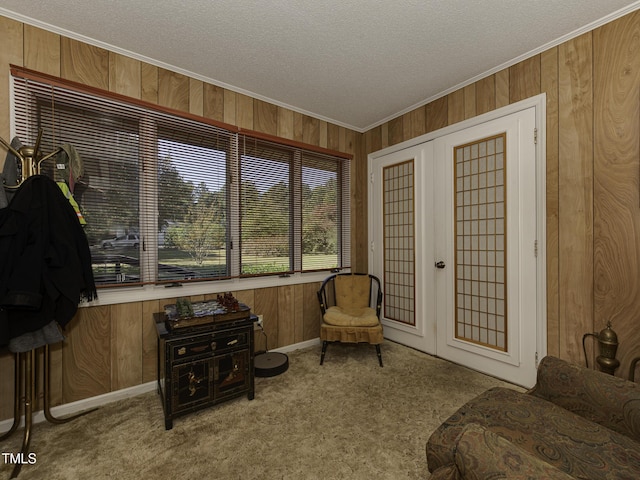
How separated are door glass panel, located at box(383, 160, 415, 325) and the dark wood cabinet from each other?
6.25 ft

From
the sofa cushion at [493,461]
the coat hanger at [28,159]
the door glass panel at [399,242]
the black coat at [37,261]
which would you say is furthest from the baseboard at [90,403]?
the door glass panel at [399,242]

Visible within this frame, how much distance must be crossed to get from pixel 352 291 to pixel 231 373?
5.37 feet

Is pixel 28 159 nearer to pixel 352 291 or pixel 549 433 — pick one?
pixel 352 291

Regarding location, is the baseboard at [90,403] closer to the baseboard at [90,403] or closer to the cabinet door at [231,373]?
the baseboard at [90,403]

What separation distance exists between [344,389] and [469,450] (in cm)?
Result: 166

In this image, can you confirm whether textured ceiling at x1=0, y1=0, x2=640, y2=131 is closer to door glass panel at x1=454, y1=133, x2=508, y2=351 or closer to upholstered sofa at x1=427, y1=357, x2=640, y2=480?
door glass panel at x1=454, y1=133, x2=508, y2=351

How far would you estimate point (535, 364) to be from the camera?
236cm

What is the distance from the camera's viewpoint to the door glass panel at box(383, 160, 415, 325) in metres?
3.33

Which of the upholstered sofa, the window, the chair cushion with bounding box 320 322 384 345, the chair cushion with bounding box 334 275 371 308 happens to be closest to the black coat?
the window

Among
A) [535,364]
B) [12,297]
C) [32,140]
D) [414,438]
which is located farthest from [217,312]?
[535,364]

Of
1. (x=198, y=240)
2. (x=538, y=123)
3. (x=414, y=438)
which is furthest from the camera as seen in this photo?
(x=198, y=240)

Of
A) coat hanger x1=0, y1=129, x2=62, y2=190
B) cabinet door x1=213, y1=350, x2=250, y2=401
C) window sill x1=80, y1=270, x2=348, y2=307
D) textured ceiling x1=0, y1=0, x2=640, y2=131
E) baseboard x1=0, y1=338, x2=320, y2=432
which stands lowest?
baseboard x1=0, y1=338, x2=320, y2=432

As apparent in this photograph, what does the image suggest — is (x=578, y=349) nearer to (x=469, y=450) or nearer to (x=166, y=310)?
(x=469, y=450)

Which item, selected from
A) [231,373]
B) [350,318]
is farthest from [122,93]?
[350,318]
